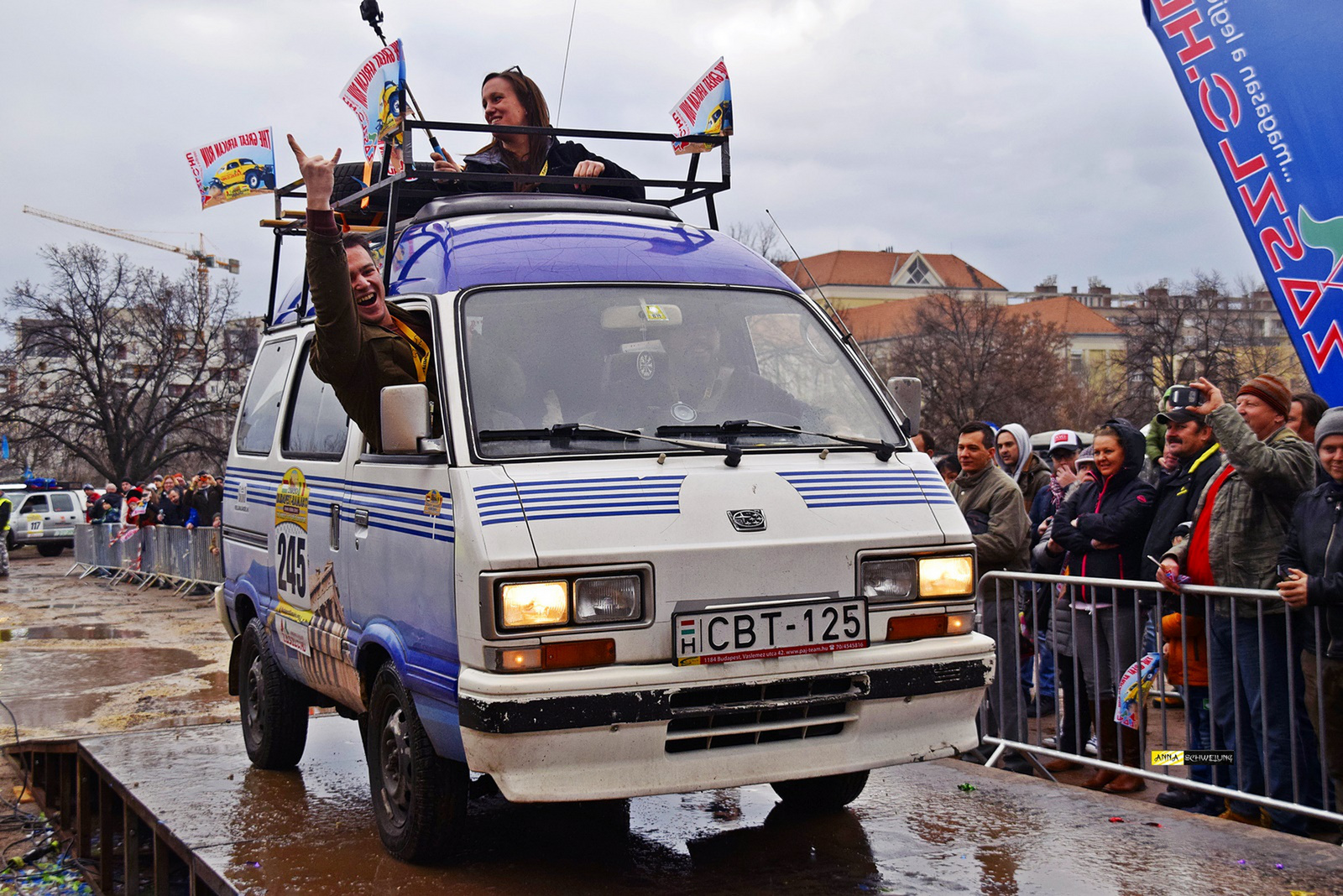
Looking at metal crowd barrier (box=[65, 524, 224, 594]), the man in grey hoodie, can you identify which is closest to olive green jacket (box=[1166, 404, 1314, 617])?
the man in grey hoodie

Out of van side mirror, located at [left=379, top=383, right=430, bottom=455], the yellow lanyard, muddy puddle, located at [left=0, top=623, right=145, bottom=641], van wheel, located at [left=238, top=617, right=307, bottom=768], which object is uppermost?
the yellow lanyard

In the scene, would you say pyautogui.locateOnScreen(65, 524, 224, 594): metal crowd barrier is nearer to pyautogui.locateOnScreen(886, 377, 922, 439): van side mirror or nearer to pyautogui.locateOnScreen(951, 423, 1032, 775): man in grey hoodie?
pyautogui.locateOnScreen(951, 423, 1032, 775): man in grey hoodie

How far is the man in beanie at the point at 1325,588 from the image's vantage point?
5492mm

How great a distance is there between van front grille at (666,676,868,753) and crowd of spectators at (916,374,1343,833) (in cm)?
233

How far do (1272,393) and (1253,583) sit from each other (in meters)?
1.00

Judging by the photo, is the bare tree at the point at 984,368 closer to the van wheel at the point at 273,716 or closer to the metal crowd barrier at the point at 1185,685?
the metal crowd barrier at the point at 1185,685

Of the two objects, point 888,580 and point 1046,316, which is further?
point 1046,316

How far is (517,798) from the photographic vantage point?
4.24m

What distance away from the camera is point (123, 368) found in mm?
64188

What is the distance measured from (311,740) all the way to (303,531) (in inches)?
71.3

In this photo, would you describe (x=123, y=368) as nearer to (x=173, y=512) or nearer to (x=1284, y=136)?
(x=173, y=512)

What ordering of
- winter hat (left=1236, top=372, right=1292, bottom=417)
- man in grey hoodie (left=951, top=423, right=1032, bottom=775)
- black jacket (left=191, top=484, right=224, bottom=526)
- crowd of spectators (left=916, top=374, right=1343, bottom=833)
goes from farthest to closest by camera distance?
1. black jacket (left=191, top=484, right=224, bottom=526)
2. man in grey hoodie (left=951, top=423, right=1032, bottom=775)
3. winter hat (left=1236, top=372, right=1292, bottom=417)
4. crowd of spectators (left=916, top=374, right=1343, bottom=833)

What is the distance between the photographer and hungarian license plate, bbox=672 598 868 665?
4.39 m

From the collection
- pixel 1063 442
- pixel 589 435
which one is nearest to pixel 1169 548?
pixel 589 435
